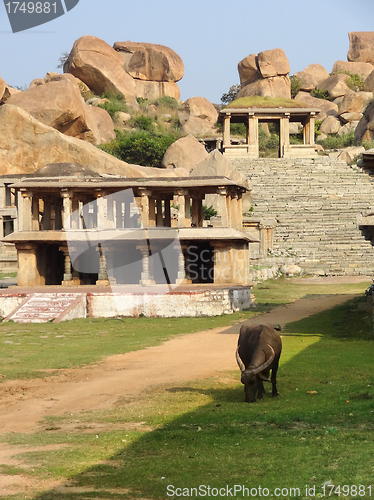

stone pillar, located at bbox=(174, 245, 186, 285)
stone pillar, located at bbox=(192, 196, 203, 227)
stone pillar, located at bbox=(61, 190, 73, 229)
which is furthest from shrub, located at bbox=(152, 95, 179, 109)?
stone pillar, located at bbox=(174, 245, 186, 285)

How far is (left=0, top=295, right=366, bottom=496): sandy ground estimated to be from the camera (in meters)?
10.5

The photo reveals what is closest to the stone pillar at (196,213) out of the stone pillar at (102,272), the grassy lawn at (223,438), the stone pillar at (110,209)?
the stone pillar at (110,209)

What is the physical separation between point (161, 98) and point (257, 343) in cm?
8639

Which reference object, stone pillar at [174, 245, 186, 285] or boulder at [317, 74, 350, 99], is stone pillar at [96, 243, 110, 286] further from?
boulder at [317, 74, 350, 99]

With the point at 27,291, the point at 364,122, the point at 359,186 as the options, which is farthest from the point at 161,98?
the point at 27,291

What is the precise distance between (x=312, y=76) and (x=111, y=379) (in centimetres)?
A: 9121

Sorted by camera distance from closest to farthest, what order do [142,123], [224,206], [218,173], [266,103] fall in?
[224,206] → [218,173] → [266,103] → [142,123]

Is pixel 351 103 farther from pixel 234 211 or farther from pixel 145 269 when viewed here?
pixel 145 269

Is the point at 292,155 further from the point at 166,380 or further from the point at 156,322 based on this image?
the point at 166,380

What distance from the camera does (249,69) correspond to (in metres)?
91.0

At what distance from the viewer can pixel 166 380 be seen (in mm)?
13727

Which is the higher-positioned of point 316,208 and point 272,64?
point 272,64

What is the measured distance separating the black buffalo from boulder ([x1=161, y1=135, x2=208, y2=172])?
50.6 meters

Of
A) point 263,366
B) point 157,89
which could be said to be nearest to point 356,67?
point 157,89
